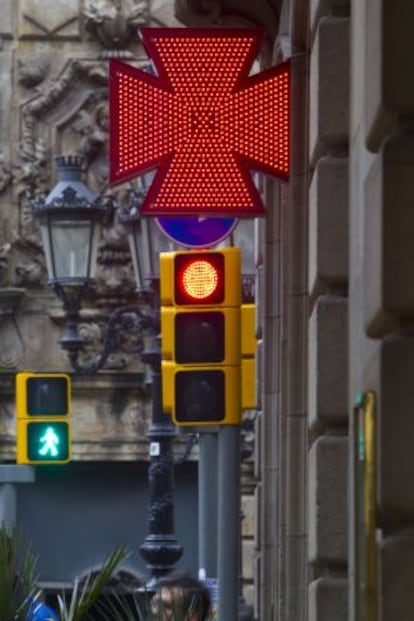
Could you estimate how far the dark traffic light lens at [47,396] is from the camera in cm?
1873

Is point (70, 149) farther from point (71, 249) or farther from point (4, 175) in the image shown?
point (71, 249)

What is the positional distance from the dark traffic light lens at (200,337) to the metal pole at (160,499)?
23.5 feet

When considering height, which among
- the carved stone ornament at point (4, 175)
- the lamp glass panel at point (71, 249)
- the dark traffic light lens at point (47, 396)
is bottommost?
the dark traffic light lens at point (47, 396)

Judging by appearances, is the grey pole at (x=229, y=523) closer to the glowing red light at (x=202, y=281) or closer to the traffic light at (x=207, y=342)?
the traffic light at (x=207, y=342)

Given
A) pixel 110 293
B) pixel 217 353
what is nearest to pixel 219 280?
pixel 217 353

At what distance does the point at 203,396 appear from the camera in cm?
1105

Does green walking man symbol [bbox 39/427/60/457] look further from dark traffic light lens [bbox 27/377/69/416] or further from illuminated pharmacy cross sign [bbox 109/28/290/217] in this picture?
illuminated pharmacy cross sign [bbox 109/28/290/217]

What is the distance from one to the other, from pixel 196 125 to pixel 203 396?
1.16 meters

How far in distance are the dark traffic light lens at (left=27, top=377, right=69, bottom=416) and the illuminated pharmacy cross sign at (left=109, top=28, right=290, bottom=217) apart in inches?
291

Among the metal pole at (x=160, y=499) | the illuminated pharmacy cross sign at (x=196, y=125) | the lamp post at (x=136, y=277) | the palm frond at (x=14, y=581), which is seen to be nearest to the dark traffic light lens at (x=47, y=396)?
the lamp post at (x=136, y=277)

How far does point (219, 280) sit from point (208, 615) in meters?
1.50

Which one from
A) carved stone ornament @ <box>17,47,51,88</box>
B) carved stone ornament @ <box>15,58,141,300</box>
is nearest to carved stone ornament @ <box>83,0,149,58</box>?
carved stone ornament @ <box>15,58,141,300</box>

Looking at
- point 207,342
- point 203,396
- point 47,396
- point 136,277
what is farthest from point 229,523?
point 47,396

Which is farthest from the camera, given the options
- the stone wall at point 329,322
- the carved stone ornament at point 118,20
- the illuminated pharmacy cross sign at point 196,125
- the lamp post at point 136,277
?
the carved stone ornament at point 118,20
